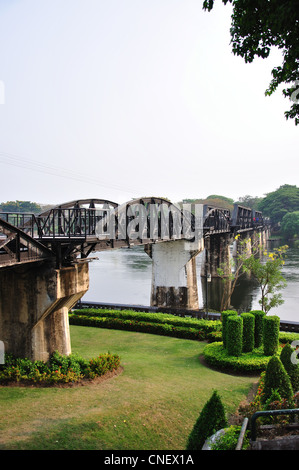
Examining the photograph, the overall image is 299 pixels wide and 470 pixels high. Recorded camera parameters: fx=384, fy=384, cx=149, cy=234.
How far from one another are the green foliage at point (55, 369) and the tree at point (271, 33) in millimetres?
10406

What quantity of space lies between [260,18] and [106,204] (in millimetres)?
15221

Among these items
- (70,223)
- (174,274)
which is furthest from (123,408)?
(174,274)

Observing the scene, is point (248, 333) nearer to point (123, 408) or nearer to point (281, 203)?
point (123, 408)

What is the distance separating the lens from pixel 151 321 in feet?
77.7

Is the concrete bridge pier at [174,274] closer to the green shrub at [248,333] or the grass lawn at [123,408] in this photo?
the green shrub at [248,333]

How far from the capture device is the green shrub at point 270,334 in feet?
52.3

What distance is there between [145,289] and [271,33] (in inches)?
1610

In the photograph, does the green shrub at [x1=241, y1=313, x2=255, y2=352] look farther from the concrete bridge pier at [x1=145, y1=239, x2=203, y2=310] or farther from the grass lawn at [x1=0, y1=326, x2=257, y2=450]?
the concrete bridge pier at [x1=145, y1=239, x2=203, y2=310]

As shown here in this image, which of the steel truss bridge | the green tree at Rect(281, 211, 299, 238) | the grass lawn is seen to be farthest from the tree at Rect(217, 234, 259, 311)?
the green tree at Rect(281, 211, 299, 238)

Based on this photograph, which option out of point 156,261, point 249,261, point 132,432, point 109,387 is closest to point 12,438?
point 132,432

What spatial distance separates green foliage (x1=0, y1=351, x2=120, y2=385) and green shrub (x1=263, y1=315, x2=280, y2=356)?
6.31m

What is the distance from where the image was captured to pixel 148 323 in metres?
22.9

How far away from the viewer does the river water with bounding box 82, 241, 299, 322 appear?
41750mm

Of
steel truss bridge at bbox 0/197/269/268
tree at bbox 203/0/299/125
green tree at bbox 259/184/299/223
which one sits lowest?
steel truss bridge at bbox 0/197/269/268
